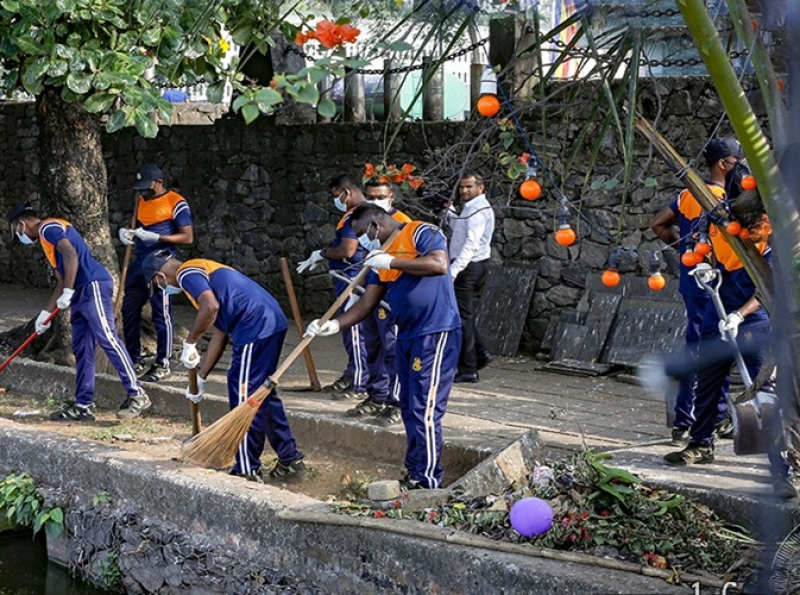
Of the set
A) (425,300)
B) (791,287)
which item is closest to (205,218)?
(425,300)

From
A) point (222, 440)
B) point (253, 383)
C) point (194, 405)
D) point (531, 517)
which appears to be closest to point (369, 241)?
point (253, 383)

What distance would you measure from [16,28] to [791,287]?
6494 millimetres

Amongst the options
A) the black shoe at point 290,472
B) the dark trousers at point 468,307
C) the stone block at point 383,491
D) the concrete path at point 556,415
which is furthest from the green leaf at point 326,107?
the dark trousers at point 468,307

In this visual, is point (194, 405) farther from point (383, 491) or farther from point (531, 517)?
point (531, 517)

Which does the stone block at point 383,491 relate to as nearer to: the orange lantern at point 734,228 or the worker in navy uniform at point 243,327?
the worker in navy uniform at point 243,327

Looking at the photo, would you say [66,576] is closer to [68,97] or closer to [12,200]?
[68,97]

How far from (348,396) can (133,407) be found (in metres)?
1.60

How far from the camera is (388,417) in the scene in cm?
892

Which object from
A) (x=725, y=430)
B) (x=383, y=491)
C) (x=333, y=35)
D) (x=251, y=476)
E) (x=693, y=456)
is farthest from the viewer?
(x=725, y=430)

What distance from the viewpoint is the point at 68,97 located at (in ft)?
30.9

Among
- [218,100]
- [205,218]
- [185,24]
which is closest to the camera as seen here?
[218,100]

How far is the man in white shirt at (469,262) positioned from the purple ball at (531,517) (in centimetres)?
443

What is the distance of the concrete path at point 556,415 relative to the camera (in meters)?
7.15

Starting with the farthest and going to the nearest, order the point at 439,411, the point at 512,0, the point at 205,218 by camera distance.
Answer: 1. the point at 205,218
2. the point at 439,411
3. the point at 512,0
